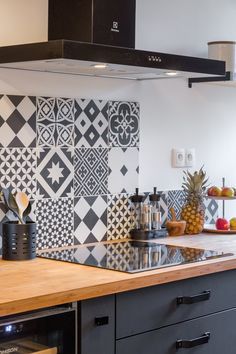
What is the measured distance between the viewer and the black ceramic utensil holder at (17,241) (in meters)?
2.79

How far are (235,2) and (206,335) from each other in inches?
77.3

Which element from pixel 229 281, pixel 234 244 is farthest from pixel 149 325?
pixel 234 244

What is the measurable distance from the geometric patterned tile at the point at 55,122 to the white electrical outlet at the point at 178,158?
2.31ft

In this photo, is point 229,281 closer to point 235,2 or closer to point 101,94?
point 101,94

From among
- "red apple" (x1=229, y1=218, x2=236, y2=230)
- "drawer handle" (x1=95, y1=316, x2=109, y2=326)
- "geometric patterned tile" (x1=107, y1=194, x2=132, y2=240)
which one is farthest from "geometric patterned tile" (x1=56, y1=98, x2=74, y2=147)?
"red apple" (x1=229, y1=218, x2=236, y2=230)

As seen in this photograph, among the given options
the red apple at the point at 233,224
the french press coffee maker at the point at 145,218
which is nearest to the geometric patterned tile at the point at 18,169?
the french press coffee maker at the point at 145,218

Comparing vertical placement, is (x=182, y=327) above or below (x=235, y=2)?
below

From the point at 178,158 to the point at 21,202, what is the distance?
110 centimetres

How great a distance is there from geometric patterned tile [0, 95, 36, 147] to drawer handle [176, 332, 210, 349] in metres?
0.99

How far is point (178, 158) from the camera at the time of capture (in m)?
3.71

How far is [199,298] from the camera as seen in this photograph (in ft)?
9.15

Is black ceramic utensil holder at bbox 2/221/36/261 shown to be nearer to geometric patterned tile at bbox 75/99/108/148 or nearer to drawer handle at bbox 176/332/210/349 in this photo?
geometric patterned tile at bbox 75/99/108/148

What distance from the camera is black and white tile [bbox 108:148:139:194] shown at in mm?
3375

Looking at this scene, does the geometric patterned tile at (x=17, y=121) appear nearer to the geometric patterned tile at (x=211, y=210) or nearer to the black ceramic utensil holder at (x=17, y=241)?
the black ceramic utensil holder at (x=17, y=241)
